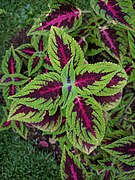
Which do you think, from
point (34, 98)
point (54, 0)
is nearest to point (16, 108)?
point (34, 98)

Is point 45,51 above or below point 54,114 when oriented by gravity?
above

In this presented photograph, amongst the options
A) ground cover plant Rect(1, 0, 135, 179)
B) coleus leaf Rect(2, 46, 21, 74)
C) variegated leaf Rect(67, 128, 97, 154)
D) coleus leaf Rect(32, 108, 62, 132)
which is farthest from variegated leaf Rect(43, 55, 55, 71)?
variegated leaf Rect(67, 128, 97, 154)

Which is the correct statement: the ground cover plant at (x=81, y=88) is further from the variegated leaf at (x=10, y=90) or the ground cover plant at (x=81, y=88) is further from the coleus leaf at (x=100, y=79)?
the variegated leaf at (x=10, y=90)

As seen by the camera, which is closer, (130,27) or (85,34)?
(130,27)

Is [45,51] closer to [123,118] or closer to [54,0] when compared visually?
[54,0]

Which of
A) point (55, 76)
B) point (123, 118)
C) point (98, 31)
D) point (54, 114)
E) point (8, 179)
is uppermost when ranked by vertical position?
point (98, 31)

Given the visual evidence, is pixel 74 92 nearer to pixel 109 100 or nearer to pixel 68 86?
pixel 68 86

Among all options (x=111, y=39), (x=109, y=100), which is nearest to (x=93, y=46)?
(x=111, y=39)
